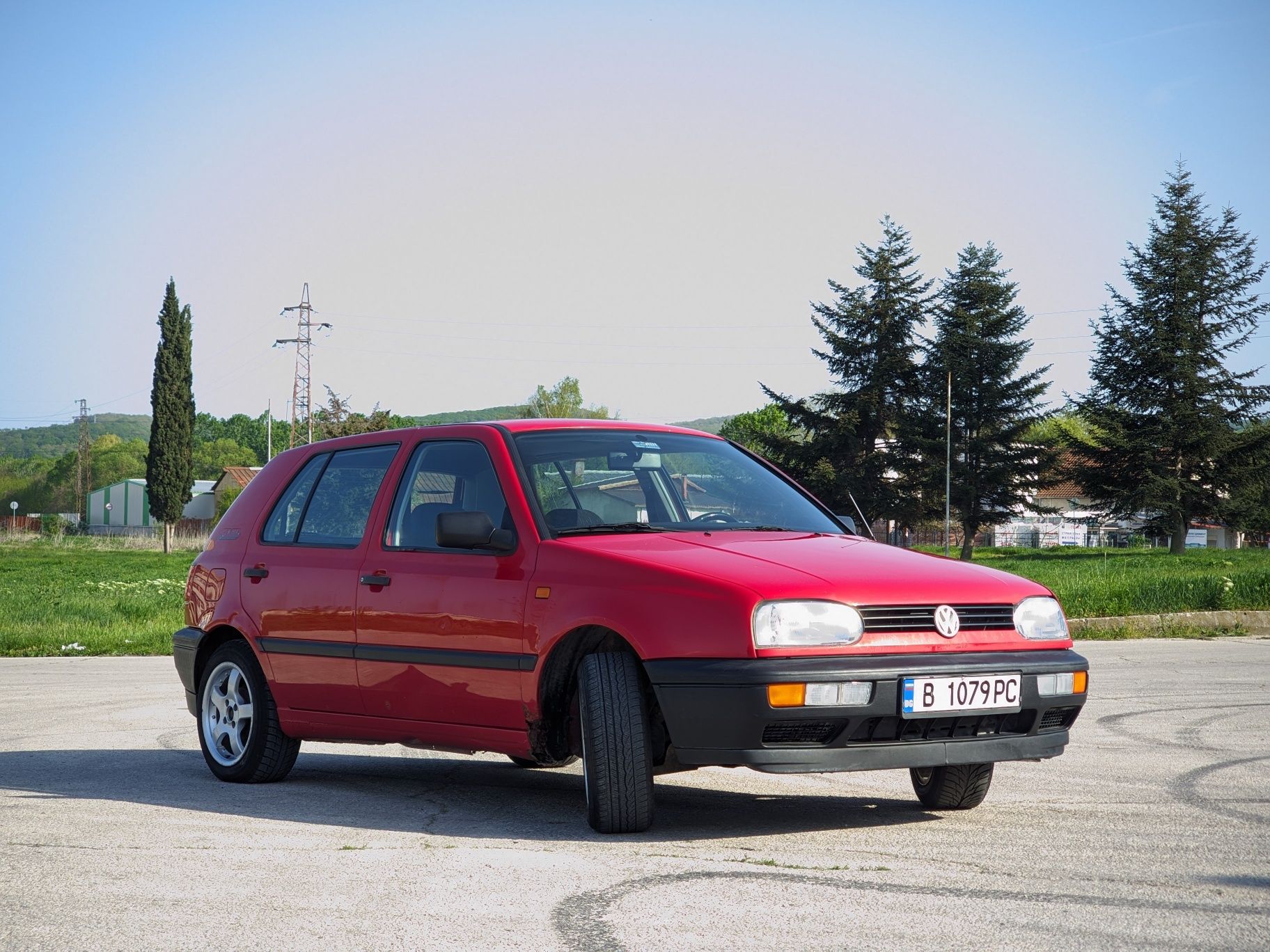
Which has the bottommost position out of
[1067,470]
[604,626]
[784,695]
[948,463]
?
[784,695]

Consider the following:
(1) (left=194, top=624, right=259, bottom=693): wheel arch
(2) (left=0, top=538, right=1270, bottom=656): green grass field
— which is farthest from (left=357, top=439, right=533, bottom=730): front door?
(2) (left=0, top=538, right=1270, bottom=656): green grass field

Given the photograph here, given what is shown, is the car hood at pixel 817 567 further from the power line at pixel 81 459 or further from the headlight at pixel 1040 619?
the power line at pixel 81 459

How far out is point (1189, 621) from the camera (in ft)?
62.3

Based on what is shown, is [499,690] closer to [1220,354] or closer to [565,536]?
[565,536]

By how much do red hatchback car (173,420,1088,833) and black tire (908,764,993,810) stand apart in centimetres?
1

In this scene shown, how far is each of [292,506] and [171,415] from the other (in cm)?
7229

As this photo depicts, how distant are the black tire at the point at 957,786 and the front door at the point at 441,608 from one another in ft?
5.89

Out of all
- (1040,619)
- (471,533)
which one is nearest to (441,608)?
(471,533)

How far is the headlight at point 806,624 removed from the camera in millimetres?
5020

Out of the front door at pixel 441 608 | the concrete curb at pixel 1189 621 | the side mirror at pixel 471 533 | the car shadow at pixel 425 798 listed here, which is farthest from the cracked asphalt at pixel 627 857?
the concrete curb at pixel 1189 621

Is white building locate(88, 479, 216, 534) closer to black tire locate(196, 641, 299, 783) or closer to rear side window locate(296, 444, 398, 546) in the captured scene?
black tire locate(196, 641, 299, 783)

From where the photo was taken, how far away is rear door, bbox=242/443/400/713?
6.66 m

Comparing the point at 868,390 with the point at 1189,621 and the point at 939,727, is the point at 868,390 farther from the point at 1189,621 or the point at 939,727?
the point at 939,727

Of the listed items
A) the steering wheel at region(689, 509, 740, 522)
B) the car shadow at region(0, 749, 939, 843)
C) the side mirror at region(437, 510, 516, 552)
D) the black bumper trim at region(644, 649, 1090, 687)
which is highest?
the steering wheel at region(689, 509, 740, 522)
